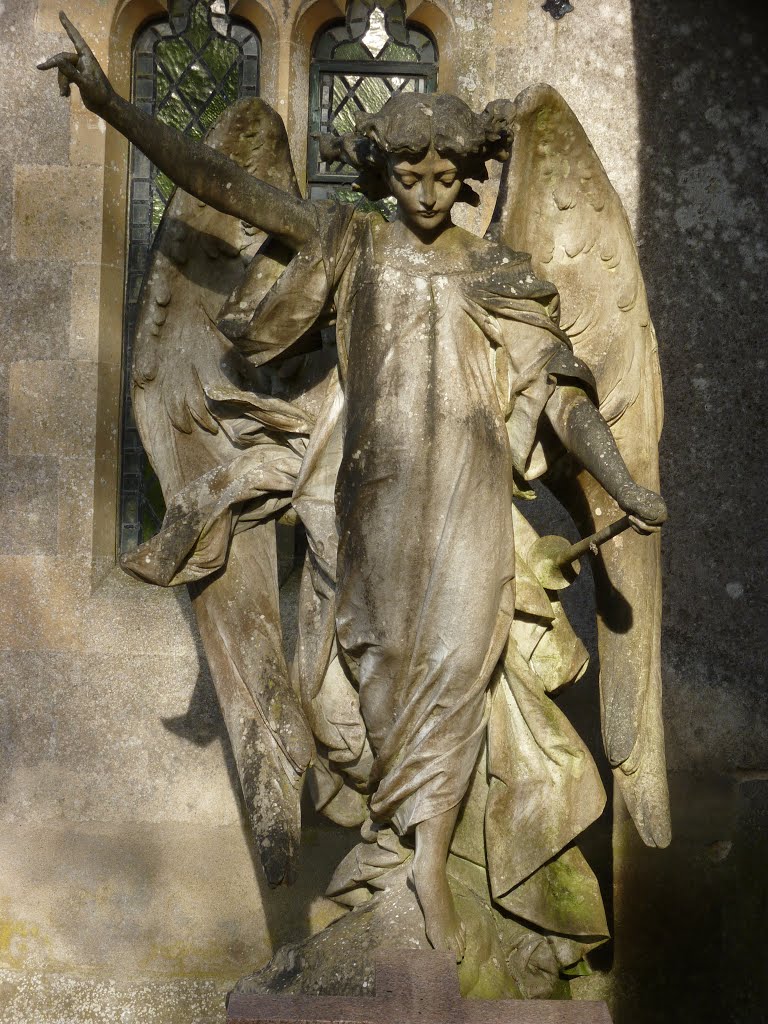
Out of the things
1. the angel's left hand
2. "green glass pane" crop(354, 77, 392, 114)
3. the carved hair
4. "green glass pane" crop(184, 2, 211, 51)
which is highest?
"green glass pane" crop(184, 2, 211, 51)

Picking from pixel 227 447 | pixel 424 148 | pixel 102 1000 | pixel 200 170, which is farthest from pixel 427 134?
pixel 102 1000

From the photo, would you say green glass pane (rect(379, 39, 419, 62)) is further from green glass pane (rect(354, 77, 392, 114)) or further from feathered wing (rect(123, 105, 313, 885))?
feathered wing (rect(123, 105, 313, 885))

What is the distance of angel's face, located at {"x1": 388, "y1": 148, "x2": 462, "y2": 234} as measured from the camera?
13.4ft

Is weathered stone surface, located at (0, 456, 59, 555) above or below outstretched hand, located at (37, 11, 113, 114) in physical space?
below

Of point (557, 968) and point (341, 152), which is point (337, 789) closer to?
point (557, 968)

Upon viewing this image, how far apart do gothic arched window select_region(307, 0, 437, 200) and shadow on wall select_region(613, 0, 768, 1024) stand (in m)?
0.76

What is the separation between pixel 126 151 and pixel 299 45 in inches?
26.2

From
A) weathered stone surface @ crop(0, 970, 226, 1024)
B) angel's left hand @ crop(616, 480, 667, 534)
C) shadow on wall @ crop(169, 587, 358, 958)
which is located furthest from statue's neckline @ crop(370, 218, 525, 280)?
weathered stone surface @ crop(0, 970, 226, 1024)

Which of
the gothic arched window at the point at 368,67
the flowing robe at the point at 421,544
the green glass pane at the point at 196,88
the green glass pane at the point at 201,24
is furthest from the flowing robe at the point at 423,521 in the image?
the green glass pane at the point at 201,24

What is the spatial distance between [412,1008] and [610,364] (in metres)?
1.75

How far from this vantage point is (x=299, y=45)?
18.8 ft

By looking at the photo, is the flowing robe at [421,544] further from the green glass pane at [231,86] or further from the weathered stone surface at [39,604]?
the green glass pane at [231,86]

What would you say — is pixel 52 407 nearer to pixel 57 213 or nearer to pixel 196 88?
pixel 57 213

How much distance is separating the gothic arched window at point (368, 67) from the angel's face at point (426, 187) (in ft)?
5.40
